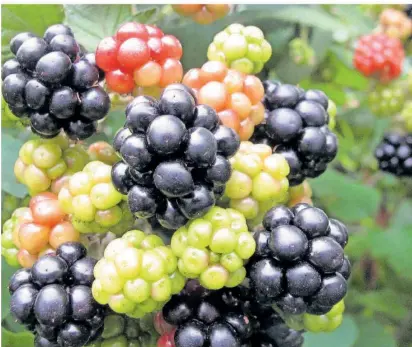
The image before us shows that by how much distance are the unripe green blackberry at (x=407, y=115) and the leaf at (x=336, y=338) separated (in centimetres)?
84

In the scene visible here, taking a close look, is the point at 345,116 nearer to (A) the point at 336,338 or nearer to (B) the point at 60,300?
(A) the point at 336,338

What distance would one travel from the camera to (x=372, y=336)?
7.52ft

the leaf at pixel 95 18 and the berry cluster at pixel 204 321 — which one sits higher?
the leaf at pixel 95 18

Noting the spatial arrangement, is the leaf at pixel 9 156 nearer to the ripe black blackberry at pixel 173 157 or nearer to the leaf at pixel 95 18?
the leaf at pixel 95 18

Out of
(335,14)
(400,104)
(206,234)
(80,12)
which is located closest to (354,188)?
(400,104)

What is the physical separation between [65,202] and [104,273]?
0.63 ft

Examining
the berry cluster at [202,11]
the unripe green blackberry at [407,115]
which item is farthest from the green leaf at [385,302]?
the berry cluster at [202,11]

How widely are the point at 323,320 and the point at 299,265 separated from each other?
9.1 inches

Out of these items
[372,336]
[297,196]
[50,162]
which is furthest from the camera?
[372,336]

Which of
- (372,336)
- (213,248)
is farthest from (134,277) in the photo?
(372,336)

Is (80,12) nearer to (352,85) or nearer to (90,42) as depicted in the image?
(90,42)

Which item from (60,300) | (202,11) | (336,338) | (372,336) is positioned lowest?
(372,336)

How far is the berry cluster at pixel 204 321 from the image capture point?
1.15 metres

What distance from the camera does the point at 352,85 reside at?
2600 mm
